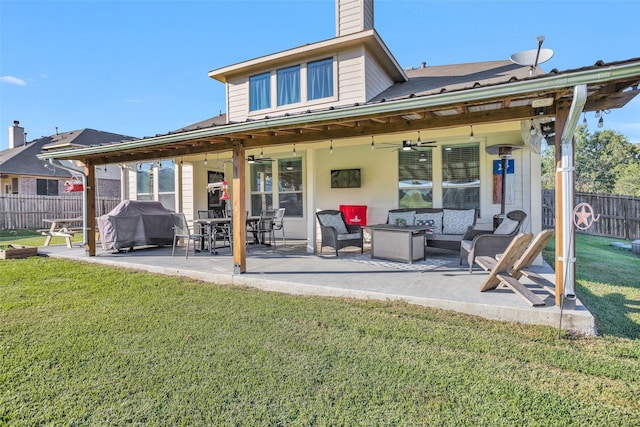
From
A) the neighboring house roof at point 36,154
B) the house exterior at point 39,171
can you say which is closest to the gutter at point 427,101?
the neighboring house roof at point 36,154

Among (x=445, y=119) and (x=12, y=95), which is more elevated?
(x=12, y=95)

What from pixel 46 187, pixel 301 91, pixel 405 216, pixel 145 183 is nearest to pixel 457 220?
pixel 405 216

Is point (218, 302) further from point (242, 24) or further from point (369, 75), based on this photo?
point (242, 24)

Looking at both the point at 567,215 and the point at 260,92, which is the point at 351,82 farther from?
the point at 567,215

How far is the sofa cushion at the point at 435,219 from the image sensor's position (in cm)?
707

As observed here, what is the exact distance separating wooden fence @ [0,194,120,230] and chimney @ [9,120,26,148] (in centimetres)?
885

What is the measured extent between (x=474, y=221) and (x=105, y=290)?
653 cm

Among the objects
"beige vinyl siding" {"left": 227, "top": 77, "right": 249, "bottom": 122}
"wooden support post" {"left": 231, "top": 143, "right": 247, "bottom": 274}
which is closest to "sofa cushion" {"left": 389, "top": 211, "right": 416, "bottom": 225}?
"wooden support post" {"left": 231, "top": 143, "right": 247, "bottom": 274}

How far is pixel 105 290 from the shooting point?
476 centimetres

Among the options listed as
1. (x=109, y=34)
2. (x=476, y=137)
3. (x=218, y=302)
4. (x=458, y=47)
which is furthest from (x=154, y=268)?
(x=458, y=47)

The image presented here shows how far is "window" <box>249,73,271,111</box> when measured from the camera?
9195 millimetres

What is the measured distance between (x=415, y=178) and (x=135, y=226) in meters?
6.64

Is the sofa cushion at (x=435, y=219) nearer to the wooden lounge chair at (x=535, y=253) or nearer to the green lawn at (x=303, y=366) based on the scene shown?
the wooden lounge chair at (x=535, y=253)

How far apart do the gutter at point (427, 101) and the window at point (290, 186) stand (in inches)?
181
